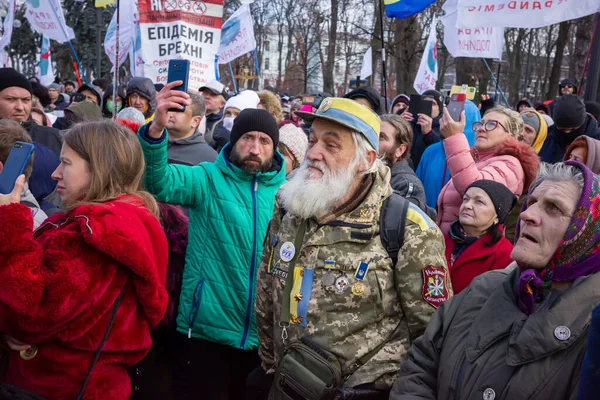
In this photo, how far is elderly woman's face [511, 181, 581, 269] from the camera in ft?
7.49

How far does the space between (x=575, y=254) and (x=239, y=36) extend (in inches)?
415

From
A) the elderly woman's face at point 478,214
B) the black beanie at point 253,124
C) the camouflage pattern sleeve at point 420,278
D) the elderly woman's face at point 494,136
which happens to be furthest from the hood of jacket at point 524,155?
the camouflage pattern sleeve at point 420,278

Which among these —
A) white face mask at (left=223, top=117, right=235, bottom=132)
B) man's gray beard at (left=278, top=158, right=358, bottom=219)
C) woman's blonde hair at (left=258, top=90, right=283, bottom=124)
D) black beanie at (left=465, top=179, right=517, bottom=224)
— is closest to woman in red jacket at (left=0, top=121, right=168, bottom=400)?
man's gray beard at (left=278, top=158, right=358, bottom=219)

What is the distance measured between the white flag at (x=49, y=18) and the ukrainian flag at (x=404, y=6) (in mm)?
6008

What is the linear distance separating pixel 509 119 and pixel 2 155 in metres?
3.79

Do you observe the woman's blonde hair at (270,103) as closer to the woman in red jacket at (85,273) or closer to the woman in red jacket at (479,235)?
the woman in red jacket at (479,235)

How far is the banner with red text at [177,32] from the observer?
23.3 feet

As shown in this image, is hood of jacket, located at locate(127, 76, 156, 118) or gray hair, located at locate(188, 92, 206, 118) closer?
gray hair, located at locate(188, 92, 206, 118)

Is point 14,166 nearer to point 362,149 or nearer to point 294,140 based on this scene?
point 362,149

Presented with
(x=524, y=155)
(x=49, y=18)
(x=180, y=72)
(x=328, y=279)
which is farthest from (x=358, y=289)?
(x=49, y=18)

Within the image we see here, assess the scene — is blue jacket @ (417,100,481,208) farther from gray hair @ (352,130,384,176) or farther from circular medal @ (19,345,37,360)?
circular medal @ (19,345,37,360)

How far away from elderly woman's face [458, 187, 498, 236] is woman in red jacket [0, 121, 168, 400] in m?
1.96

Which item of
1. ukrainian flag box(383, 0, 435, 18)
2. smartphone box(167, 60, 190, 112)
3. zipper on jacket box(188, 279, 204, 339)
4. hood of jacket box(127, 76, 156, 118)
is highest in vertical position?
ukrainian flag box(383, 0, 435, 18)

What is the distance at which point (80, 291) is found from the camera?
8.03 ft
